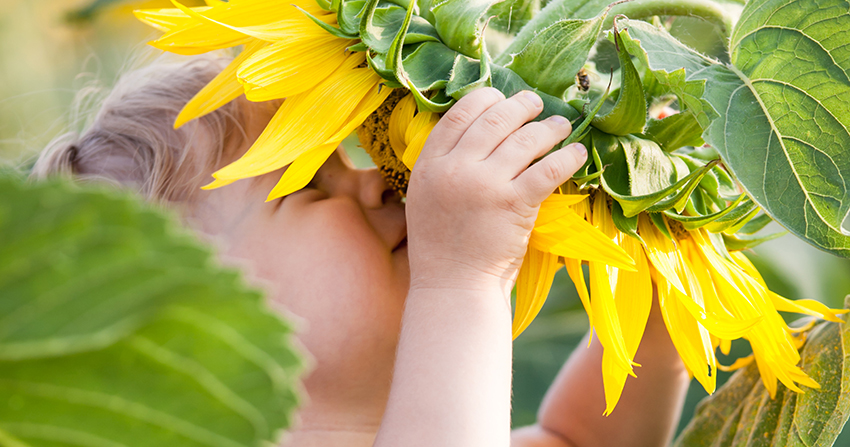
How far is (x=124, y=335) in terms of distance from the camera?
0.15 m

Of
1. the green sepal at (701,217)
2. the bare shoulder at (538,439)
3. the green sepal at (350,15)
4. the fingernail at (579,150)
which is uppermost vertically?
the green sepal at (350,15)

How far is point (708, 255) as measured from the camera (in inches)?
19.4

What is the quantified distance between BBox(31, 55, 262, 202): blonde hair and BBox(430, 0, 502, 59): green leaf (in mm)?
365

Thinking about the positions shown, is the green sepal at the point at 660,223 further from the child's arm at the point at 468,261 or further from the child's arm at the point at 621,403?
the child's arm at the point at 621,403

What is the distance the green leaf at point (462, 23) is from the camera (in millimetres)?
446

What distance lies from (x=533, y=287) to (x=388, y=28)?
237 millimetres

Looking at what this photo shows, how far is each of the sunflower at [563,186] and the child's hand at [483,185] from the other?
0.04 feet

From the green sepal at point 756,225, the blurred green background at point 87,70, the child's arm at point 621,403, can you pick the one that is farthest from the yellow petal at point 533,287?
the blurred green background at point 87,70

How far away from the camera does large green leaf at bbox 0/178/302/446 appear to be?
142mm

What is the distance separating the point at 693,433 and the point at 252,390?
713 mm

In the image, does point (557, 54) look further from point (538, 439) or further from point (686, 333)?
point (538, 439)

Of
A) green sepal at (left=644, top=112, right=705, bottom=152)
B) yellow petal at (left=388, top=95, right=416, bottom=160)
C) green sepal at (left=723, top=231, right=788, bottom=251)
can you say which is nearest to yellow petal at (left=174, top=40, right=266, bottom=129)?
yellow petal at (left=388, top=95, right=416, bottom=160)

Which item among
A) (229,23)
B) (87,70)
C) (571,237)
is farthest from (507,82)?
(87,70)

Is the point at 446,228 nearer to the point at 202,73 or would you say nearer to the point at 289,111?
the point at 289,111
